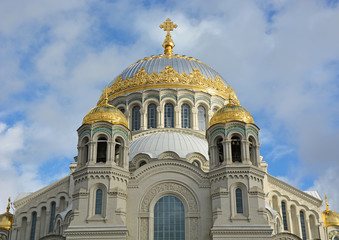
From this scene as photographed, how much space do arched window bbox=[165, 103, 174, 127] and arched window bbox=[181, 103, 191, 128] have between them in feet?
2.10

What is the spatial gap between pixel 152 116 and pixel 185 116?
2.10 m

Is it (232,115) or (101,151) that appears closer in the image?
(232,115)

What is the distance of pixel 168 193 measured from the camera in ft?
78.3

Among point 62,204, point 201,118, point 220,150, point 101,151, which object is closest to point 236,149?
point 220,150

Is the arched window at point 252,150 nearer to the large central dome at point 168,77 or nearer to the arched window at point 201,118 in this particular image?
the arched window at point 201,118

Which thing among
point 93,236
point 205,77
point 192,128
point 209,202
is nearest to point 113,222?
point 93,236

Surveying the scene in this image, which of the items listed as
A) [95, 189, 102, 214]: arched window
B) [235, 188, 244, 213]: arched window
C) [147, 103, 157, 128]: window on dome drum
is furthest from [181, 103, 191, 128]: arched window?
[95, 189, 102, 214]: arched window

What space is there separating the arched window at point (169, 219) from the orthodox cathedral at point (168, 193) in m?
0.04

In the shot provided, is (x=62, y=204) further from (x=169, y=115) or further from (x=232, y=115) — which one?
(x=232, y=115)

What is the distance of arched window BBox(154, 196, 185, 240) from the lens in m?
22.9

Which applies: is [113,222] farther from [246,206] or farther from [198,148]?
[198,148]

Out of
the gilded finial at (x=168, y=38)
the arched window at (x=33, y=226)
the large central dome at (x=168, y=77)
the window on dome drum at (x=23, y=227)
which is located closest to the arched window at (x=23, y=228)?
the window on dome drum at (x=23, y=227)

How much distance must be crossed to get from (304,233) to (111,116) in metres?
12.8

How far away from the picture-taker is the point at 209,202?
23500mm
